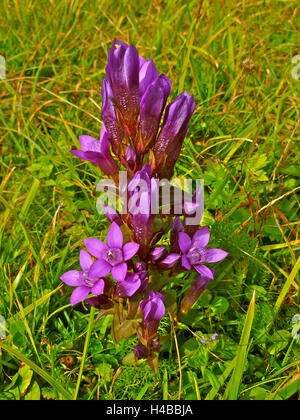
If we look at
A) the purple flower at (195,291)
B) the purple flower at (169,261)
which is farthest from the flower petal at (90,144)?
the purple flower at (195,291)

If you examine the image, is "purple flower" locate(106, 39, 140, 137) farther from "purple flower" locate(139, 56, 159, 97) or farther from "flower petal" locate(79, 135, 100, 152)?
"flower petal" locate(79, 135, 100, 152)

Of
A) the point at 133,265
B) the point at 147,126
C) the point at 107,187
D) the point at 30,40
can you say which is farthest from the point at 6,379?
the point at 30,40

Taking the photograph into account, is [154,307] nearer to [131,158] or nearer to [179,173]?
[131,158]

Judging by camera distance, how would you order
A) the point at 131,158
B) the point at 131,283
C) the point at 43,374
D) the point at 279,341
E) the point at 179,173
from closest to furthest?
the point at 131,158 → the point at 131,283 → the point at 43,374 → the point at 279,341 → the point at 179,173

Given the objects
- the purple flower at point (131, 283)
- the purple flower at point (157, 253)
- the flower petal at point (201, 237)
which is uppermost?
the flower petal at point (201, 237)

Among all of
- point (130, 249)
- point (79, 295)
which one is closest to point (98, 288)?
point (79, 295)

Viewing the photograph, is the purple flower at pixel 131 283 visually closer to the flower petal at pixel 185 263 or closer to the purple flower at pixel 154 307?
the purple flower at pixel 154 307

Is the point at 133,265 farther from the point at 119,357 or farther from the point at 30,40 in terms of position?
the point at 30,40
